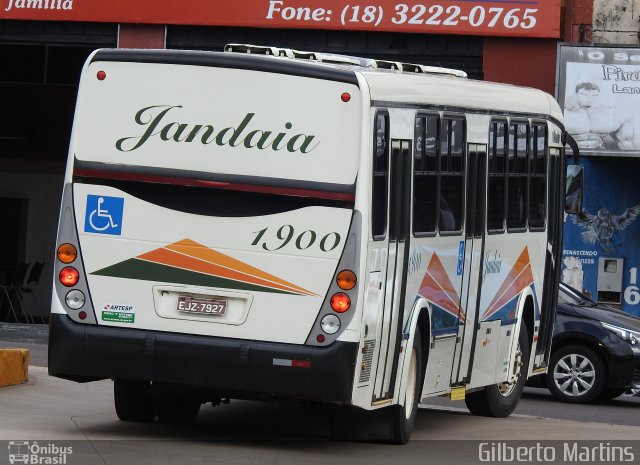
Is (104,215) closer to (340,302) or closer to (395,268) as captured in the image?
(340,302)

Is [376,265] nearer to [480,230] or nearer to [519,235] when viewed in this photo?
[480,230]

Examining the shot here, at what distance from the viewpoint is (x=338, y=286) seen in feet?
35.6

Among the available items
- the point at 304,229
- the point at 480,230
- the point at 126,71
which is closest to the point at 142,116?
the point at 126,71

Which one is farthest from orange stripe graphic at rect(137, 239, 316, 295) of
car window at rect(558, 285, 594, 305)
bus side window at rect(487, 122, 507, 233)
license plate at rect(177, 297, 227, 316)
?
car window at rect(558, 285, 594, 305)

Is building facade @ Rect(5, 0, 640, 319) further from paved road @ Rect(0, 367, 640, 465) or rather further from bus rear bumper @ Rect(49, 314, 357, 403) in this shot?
bus rear bumper @ Rect(49, 314, 357, 403)

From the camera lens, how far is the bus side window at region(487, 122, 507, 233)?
13.5 metres

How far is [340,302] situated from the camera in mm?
10828

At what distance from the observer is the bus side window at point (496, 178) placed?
1352cm

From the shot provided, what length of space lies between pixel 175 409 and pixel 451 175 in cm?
287

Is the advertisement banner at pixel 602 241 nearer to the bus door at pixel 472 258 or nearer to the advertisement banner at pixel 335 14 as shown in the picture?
the advertisement banner at pixel 335 14

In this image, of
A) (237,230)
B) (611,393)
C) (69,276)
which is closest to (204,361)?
(237,230)

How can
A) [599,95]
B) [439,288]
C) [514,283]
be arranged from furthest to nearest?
[599,95] → [514,283] → [439,288]

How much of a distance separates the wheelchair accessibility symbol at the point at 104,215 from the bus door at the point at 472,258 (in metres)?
3.19

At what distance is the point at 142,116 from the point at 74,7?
15.7 meters
